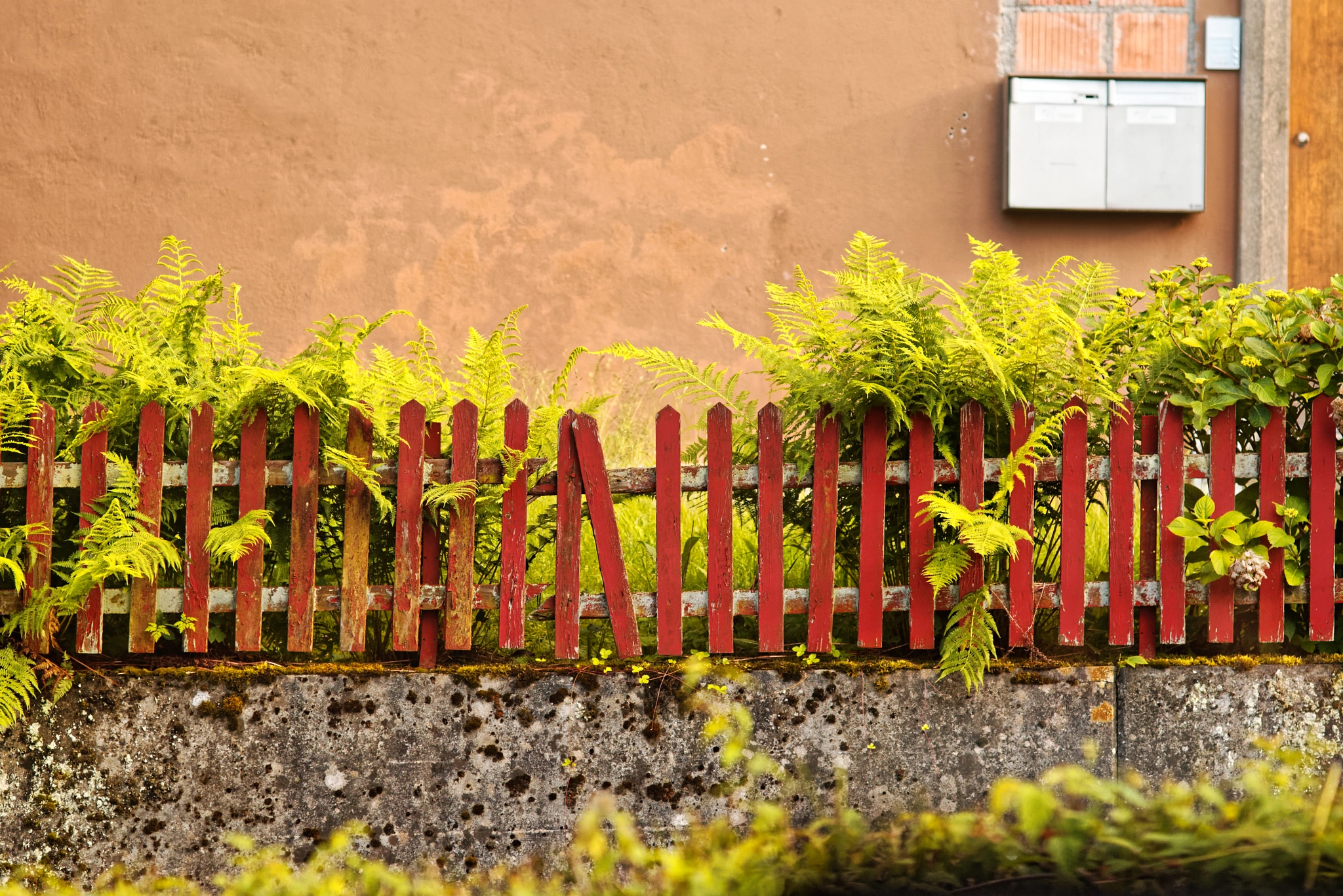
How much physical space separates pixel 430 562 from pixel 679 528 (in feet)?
2.55

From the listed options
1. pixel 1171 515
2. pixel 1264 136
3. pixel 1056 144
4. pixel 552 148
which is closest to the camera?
pixel 1171 515

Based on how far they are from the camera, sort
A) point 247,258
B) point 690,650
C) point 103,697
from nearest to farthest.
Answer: point 103,697
point 690,650
point 247,258

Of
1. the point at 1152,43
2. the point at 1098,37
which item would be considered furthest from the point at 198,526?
the point at 1152,43

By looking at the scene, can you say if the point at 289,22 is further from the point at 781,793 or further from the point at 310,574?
the point at 781,793

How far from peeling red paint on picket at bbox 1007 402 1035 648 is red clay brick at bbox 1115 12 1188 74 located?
544 cm

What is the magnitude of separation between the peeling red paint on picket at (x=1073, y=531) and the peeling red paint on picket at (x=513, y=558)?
163cm

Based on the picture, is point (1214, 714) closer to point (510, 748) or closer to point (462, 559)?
point (510, 748)

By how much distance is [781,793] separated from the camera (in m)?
3.32

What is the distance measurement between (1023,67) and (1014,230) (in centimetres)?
112

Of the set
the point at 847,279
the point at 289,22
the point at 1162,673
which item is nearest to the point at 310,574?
the point at 847,279

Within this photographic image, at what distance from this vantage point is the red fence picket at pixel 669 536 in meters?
3.32

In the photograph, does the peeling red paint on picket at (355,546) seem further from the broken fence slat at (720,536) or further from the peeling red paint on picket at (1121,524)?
the peeling red paint on picket at (1121,524)

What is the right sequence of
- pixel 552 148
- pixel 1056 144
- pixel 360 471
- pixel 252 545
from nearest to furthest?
pixel 360 471
pixel 252 545
pixel 1056 144
pixel 552 148

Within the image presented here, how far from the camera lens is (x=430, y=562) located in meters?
3.41
